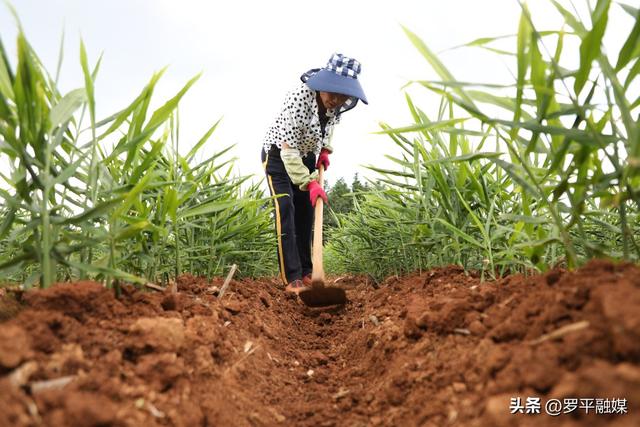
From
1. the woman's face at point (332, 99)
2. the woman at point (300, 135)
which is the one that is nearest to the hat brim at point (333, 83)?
the woman at point (300, 135)

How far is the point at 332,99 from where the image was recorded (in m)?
3.22

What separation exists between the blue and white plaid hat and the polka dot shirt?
12 centimetres

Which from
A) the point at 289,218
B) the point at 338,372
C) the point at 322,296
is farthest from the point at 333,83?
the point at 338,372

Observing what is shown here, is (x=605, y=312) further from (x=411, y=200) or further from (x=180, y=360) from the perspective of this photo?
(x=411, y=200)

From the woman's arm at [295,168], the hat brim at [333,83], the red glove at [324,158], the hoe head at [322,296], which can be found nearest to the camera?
the hoe head at [322,296]

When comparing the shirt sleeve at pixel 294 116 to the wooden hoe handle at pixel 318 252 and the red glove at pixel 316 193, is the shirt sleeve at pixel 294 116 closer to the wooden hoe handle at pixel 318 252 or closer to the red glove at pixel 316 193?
the red glove at pixel 316 193

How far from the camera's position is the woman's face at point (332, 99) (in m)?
3.19

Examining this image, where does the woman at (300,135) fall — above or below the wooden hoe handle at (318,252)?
above

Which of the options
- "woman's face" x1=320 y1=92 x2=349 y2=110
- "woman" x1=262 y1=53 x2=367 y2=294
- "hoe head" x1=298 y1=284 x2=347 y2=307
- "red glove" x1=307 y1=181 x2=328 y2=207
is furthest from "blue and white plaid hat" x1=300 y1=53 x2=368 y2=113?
"hoe head" x1=298 y1=284 x2=347 y2=307

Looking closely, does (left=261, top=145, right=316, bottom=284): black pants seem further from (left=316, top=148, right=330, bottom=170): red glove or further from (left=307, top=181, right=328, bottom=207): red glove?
(left=307, top=181, right=328, bottom=207): red glove

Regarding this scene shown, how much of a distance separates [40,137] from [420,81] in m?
0.86

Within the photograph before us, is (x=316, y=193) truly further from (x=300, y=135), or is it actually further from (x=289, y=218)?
(x=300, y=135)

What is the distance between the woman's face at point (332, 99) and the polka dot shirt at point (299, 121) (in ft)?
0.20

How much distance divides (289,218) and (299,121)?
668 mm
